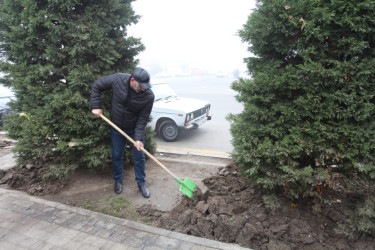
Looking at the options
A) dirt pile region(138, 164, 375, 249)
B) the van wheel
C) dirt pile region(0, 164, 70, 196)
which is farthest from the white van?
dirt pile region(138, 164, 375, 249)

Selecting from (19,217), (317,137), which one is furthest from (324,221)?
(19,217)

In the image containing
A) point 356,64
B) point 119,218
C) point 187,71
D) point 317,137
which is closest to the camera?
point 356,64

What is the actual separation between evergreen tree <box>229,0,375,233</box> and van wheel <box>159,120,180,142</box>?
4431mm

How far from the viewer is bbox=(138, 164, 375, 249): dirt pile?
257cm

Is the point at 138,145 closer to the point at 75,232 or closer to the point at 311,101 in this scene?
the point at 75,232

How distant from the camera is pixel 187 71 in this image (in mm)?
52625

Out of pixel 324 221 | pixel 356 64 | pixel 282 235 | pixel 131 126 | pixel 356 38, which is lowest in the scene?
pixel 282 235

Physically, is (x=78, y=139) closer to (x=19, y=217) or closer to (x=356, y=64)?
(x=19, y=217)

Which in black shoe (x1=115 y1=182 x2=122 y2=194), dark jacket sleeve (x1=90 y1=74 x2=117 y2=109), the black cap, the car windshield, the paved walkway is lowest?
the paved walkway

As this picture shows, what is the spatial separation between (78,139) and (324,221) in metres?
3.42

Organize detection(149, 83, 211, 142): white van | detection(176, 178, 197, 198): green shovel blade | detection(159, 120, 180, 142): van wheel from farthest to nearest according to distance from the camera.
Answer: detection(159, 120, 180, 142): van wheel, detection(149, 83, 211, 142): white van, detection(176, 178, 197, 198): green shovel blade

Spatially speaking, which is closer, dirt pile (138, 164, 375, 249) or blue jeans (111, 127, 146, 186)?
dirt pile (138, 164, 375, 249)

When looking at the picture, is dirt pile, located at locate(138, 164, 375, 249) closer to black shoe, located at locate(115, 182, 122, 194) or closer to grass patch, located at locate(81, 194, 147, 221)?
grass patch, located at locate(81, 194, 147, 221)

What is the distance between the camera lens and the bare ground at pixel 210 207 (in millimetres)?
2627
